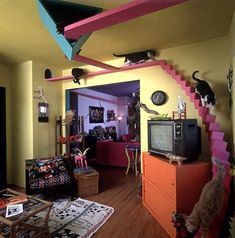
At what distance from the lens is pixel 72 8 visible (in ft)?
6.12

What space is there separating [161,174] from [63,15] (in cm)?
197

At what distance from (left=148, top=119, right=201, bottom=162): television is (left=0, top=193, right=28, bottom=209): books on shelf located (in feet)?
5.47

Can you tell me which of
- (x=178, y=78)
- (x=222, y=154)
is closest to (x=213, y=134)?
(x=222, y=154)

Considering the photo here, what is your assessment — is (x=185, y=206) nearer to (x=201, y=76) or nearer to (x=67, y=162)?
(x=201, y=76)

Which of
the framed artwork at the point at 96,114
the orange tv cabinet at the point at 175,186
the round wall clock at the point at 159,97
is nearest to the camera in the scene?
the orange tv cabinet at the point at 175,186

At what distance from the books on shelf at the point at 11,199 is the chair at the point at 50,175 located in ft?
1.88

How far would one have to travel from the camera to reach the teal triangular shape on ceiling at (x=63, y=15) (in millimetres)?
→ 1698

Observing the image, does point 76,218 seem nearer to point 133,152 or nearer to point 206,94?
point 206,94

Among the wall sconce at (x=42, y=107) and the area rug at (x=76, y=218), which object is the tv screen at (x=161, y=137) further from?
the wall sconce at (x=42, y=107)

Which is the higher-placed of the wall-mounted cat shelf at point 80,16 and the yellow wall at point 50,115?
the wall-mounted cat shelf at point 80,16

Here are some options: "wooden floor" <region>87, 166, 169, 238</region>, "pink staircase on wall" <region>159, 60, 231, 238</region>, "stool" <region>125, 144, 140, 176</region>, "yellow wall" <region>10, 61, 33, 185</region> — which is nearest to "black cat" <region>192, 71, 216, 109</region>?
"pink staircase on wall" <region>159, 60, 231, 238</region>

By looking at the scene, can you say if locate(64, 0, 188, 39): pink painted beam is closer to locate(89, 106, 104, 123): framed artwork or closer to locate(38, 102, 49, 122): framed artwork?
locate(38, 102, 49, 122): framed artwork

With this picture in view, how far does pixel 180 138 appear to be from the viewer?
2131mm

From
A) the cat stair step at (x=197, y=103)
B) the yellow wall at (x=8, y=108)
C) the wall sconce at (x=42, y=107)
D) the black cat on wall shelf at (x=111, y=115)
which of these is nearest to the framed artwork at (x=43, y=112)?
the wall sconce at (x=42, y=107)
